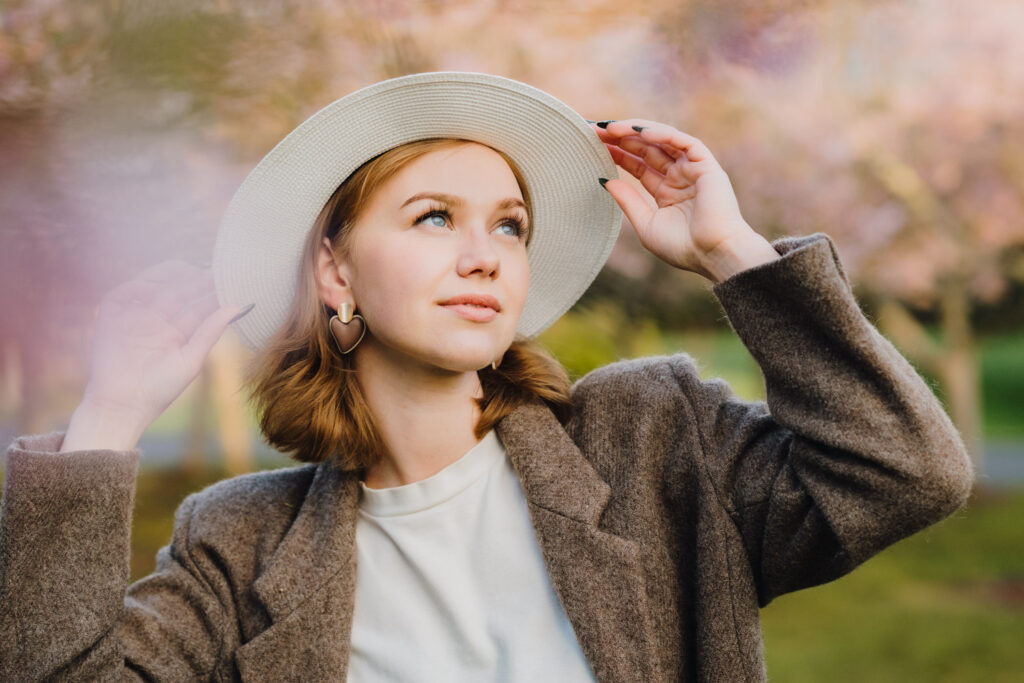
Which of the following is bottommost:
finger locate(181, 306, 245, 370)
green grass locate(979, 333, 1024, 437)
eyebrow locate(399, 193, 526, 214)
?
green grass locate(979, 333, 1024, 437)

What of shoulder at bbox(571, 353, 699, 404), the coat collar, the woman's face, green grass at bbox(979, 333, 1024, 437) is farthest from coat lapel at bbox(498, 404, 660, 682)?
green grass at bbox(979, 333, 1024, 437)

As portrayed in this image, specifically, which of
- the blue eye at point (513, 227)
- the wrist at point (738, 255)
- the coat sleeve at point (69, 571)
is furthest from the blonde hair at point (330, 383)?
the wrist at point (738, 255)

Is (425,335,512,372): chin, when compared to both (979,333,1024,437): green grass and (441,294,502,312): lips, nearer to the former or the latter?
(441,294,502,312): lips

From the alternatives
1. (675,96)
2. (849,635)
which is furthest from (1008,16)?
(849,635)

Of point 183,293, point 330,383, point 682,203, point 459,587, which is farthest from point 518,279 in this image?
point 183,293

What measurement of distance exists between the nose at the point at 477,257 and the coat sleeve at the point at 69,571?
2.29ft

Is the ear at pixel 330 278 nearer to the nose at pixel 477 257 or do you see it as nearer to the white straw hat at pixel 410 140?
the white straw hat at pixel 410 140

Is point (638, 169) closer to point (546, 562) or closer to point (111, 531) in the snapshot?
point (546, 562)

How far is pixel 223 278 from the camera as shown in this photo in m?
2.07

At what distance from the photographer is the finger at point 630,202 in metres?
1.88

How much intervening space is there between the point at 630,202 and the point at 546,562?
68 cm

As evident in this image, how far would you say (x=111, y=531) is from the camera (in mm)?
1802

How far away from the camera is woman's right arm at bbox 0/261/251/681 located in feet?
5.72

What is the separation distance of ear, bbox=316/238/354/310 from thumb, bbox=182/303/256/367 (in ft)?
0.56
